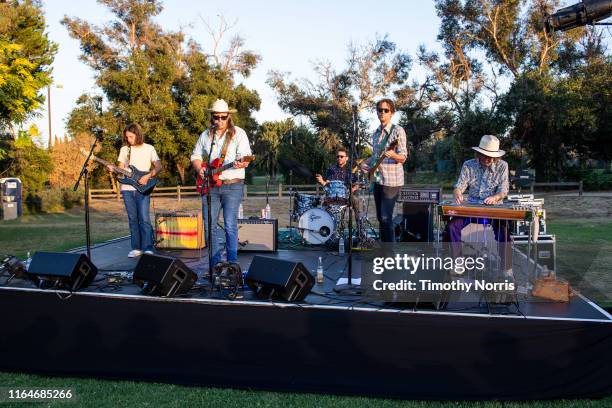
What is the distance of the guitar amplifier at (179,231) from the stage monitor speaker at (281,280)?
9.52 ft

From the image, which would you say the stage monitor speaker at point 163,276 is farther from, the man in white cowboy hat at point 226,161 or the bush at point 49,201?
the bush at point 49,201

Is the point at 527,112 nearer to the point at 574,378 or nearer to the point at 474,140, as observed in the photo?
the point at 474,140

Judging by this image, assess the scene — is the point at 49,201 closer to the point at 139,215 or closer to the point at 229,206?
the point at 139,215

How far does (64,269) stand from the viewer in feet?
13.8

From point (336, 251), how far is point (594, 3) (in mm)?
4588

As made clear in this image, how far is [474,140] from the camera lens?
25875mm

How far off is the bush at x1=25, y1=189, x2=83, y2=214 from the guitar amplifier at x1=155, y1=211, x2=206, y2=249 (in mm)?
15647

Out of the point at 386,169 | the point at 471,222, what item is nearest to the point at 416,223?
the point at 386,169

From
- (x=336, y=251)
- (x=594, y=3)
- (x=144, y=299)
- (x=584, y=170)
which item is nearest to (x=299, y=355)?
(x=144, y=299)

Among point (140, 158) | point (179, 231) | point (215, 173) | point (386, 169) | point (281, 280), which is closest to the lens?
point (281, 280)

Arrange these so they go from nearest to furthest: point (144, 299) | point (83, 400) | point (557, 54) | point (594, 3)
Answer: point (83, 400), point (144, 299), point (594, 3), point (557, 54)

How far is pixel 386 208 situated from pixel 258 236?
2.01 meters

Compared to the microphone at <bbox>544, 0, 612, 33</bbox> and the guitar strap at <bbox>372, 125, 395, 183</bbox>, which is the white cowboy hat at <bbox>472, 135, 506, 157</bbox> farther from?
the microphone at <bbox>544, 0, 612, 33</bbox>

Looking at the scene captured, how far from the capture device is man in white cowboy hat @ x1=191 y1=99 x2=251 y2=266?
4.91m
